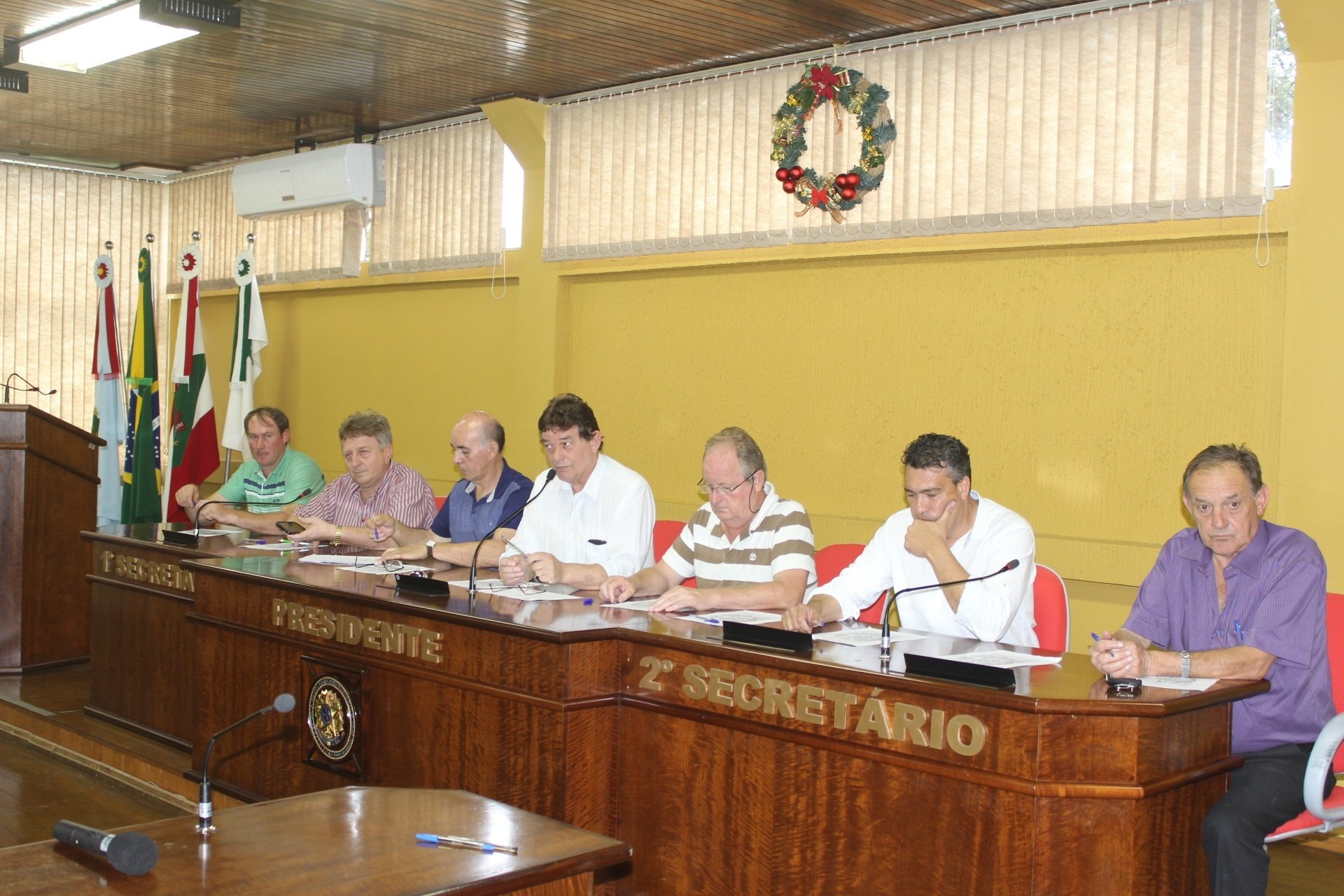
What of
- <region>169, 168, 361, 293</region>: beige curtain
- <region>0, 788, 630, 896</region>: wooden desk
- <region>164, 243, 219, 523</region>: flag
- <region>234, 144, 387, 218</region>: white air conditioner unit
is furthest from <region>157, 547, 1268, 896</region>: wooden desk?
<region>169, 168, 361, 293</region>: beige curtain

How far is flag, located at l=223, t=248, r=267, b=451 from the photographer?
25.1 feet

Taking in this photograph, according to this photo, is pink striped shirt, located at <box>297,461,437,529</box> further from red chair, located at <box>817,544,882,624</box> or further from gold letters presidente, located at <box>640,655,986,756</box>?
gold letters presidente, located at <box>640,655,986,756</box>

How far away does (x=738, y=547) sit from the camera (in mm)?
3795

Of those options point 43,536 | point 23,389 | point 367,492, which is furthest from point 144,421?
point 367,492

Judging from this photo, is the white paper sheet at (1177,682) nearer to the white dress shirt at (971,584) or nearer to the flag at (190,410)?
the white dress shirt at (971,584)

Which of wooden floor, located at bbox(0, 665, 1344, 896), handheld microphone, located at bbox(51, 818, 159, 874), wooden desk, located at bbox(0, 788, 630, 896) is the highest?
handheld microphone, located at bbox(51, 818, 159, 874)

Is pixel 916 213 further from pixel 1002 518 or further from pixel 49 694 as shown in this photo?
pixel 49 694

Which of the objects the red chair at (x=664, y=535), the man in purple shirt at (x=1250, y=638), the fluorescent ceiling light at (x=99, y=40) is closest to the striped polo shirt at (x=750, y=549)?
the red chair at (x=664, y=535)

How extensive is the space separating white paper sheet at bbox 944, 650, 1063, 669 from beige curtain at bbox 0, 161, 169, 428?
7.18 m

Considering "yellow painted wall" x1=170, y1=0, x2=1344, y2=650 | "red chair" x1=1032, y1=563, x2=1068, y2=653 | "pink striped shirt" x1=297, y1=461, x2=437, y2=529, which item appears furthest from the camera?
"pink striped shirt" x1=297, y1=461, x2=437, y2=529

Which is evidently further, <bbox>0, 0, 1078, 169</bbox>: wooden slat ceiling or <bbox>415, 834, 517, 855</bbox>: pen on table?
<bbox>0, 0, 1078, 169</bbox>: wooden slat ceiling

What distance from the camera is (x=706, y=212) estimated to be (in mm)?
5852

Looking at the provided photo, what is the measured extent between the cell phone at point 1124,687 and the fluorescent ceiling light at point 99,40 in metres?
4.16

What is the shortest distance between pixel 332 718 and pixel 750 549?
126 centimetres
